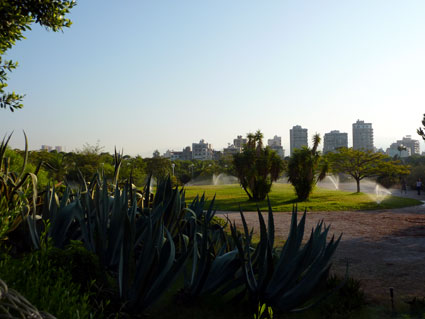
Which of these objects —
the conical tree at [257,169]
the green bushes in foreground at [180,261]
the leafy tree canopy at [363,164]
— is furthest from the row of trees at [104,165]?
the green bushes in foreground at [180,261]

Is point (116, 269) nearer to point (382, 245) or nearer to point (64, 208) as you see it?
point (64, 208)

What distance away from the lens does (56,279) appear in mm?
2820

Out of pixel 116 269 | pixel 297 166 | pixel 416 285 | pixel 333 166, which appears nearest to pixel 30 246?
pixel 116 269

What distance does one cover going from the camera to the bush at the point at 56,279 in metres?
2.18

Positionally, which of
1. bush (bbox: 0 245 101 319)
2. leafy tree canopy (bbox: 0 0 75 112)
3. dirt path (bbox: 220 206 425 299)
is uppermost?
leafy tree canopy (bbox: 0 0 75 112)

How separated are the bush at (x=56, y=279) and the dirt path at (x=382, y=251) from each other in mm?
3948

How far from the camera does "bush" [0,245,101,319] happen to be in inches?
85.8

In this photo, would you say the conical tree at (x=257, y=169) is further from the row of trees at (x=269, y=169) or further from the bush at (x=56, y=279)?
the bush at (x=56, y=279)

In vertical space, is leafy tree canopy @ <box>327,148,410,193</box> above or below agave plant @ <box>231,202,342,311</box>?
above

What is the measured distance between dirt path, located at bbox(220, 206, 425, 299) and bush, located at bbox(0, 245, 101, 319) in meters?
3.95

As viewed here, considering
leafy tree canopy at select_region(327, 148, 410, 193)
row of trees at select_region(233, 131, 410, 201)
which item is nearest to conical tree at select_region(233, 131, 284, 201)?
row of trees at select_region(233, 131, 410, 201)

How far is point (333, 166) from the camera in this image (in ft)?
123

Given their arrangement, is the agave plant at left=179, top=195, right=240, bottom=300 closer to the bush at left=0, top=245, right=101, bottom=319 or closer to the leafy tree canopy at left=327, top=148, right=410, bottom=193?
the bush at left=0, top=245, right=101, bottom=319

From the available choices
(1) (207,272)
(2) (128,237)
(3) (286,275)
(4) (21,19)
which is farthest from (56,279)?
(4) (21,19)
